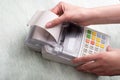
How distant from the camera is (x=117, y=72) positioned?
0.65 m

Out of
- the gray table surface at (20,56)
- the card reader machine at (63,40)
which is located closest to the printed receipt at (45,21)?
the card reader machine at (63,40)

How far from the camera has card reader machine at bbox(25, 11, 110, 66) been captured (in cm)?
59

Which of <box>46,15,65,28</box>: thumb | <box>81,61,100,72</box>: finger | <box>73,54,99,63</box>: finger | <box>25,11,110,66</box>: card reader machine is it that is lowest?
<box>81,61,100,72</box>: finger

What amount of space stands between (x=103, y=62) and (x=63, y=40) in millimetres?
132

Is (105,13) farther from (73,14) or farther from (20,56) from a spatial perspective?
(20,56)

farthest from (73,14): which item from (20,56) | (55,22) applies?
(20,56)

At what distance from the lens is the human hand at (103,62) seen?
2.04 feet

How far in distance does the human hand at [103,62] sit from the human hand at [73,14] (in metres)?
0.11

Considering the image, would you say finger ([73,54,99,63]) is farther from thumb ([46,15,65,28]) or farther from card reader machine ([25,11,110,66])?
thumb ([46,15,65,28])

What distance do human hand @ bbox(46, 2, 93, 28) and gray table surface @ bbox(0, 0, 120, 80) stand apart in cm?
10

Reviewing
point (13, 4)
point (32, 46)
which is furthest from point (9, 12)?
point (32, 46)

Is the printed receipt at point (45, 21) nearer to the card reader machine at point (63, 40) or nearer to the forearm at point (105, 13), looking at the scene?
the card reader machine at point (63, 40)

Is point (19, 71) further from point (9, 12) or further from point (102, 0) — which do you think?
point (102, 0)

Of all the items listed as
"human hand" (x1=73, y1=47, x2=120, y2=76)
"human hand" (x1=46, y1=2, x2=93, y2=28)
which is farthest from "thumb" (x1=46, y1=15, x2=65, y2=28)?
"human hand" (x1=73, y1=47, x2=120, y2=76)
